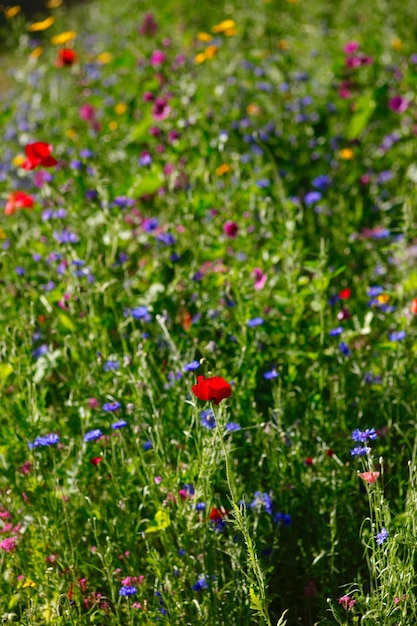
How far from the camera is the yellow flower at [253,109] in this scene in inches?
160

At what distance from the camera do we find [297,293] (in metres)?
2.34

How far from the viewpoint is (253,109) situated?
13.5 ft

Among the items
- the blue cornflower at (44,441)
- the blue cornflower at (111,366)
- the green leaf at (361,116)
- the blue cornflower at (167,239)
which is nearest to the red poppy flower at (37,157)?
the blue cornflower at (167,239)

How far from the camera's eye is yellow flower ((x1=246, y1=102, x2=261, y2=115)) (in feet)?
13.3

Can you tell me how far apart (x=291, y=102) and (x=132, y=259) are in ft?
4.80

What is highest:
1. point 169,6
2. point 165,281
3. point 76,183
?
point 169,6

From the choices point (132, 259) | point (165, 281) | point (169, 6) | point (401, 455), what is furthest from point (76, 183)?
point (169, 6)

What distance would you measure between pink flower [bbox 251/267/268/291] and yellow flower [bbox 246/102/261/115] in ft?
5.41

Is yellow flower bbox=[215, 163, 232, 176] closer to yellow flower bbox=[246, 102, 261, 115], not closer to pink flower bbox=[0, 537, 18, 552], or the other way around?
yellow flower bbox=[246, 102, 261, 115]

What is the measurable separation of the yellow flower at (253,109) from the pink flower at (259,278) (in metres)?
1.65

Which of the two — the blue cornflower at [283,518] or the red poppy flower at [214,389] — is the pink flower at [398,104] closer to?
the blue cornflower at [283,518]

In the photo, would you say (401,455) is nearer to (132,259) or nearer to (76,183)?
(132,259)

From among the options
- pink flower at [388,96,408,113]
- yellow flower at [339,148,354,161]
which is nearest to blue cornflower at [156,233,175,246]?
yellow flower at [339,148,354,161]

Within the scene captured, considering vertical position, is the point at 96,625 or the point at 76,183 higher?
the point at 76,183
